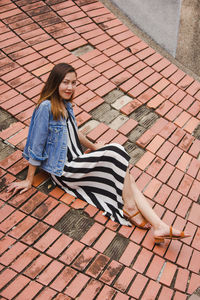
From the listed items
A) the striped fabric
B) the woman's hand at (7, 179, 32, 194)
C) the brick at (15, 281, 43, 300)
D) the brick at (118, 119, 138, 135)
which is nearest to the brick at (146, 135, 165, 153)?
the brick at (118, 119, 138, 135)

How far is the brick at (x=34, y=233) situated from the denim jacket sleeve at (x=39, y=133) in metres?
0.48

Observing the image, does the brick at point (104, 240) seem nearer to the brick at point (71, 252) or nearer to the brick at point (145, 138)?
the brick at point (71, 252)

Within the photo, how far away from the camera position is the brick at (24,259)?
7.39 ft

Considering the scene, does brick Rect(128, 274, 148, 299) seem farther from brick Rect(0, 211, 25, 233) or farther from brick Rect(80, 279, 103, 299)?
brick Rect(0, 211, 25, 233)

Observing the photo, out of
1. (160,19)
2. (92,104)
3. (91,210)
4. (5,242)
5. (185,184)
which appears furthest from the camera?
(160,19)

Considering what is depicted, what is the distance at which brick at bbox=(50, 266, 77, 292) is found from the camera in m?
2.21

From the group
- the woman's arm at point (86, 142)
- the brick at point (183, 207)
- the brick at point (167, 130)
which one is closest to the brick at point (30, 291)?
the woman's arm at point (86, 142)

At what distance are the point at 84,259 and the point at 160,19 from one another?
11.9 ft

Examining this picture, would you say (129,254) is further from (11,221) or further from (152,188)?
(11,221)

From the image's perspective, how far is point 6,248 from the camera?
2.34 metres

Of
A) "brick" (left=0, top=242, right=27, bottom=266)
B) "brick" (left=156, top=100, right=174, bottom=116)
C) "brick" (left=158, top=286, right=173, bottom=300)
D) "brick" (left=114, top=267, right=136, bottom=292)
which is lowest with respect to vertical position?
"brick" (left=158, top=286, right=173, bottom=300)

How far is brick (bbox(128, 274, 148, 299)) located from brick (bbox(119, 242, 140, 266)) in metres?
0.13

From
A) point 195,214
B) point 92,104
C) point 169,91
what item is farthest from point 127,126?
point 195,214

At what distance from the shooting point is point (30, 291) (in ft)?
7.06
